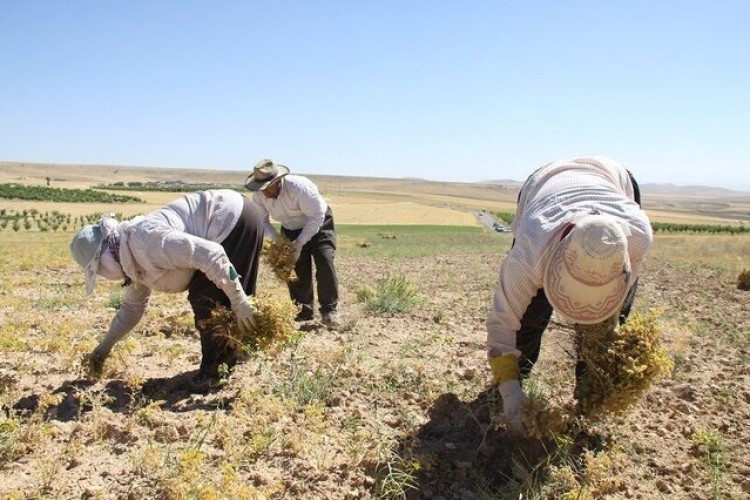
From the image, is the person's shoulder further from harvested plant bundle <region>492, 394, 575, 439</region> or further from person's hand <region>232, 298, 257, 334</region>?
harvested plant bundle <region>492, 394, 575, 439</region>

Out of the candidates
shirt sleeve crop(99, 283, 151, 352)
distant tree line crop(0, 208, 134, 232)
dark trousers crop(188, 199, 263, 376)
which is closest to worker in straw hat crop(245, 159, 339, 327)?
dark trousers crop(188, 199, 263, 376)

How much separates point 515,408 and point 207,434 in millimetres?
1627

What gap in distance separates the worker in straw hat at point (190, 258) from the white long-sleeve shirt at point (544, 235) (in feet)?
5.38

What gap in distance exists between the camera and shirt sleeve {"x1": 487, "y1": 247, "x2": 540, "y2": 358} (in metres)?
2.76

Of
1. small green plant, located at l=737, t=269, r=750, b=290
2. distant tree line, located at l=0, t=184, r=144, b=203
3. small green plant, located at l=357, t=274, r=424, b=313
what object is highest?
small green plant, located at l=357, t=274, r=424, b=313

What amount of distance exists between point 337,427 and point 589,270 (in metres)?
1.81

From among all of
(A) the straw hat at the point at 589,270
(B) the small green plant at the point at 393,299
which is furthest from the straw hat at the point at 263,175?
(A) the straw hat at the point at 589,270

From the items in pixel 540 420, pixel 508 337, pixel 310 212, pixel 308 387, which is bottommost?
pixel 308 387

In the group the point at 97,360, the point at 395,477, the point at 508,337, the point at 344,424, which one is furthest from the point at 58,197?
the point at 508,337

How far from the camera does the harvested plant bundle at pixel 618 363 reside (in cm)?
286

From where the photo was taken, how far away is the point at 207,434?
3.19 m

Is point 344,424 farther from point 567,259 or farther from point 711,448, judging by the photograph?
point 711,448

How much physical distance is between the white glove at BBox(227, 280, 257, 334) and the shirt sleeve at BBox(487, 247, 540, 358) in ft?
5.08

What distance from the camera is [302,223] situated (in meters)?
6.07
